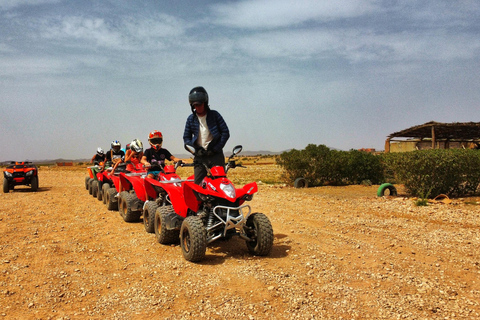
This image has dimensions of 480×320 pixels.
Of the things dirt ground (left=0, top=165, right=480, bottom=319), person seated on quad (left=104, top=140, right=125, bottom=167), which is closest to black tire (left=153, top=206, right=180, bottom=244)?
dirt ground (left=0, top=165, right=480, bottom=319)

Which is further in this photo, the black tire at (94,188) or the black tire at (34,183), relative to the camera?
the black tire at (34,183)

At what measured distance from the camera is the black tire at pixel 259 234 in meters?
5.05

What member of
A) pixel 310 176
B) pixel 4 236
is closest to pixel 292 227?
pixel 4 236

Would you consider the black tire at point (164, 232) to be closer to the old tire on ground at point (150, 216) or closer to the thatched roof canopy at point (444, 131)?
the old tire on ground at point (150, 216)

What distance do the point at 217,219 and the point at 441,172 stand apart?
27.0 ft

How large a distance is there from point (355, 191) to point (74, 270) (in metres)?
11.2

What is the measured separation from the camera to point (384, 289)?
163 inches

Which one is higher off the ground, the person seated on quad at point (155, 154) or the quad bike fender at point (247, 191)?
the person seated on quad at point (155, 154)

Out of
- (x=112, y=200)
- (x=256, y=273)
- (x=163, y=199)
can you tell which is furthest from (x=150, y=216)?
(x=112, y=200)

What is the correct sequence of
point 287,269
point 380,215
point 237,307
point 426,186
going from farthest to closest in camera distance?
point 426,186
point 380,215
point 287,269
point 237,307

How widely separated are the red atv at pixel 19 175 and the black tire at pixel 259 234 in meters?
13.3

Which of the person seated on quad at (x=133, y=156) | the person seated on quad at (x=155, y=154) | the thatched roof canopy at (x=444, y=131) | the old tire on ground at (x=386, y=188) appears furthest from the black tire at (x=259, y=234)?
the thatched roof canopy at (x=444, y=131)

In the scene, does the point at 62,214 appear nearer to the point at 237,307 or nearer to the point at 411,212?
the point at 237,307

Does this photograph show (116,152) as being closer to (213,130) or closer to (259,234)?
(213,130)
